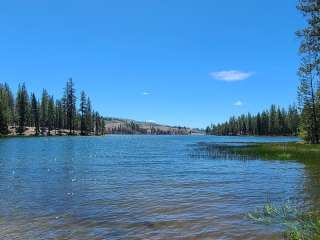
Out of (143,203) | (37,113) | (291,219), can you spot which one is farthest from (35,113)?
(291,219)

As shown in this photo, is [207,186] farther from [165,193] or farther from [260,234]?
[260,234]

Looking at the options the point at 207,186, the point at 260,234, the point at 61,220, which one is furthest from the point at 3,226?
the point at 207,186

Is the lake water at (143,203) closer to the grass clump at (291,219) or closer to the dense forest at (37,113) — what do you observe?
the grass clump at (291,219)

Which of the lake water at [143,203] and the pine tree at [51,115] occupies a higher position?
the pine tree at [51,115]

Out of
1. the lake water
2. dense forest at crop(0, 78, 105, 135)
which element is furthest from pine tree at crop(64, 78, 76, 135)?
the lake water

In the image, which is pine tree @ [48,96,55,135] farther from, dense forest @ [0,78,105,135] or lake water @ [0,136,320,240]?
lake water @ [0,136,320,240]

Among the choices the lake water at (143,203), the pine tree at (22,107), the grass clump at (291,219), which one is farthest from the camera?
the pine tree at (22,107)

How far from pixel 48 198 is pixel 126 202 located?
425 cm

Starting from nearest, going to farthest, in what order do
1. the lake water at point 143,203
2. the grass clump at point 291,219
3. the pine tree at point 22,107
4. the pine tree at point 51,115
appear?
the grass clump at point 291,219
the lake water at point 143,203
the pine tree at point 22,107
the pine tree at point 51,115

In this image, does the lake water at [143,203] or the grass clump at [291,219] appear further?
the lake water at [143,203]

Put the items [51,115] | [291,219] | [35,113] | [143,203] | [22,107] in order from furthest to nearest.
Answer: [51,115] → [35,113] → [22,107] → [143,203] → [291,219]

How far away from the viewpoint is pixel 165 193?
859 inches

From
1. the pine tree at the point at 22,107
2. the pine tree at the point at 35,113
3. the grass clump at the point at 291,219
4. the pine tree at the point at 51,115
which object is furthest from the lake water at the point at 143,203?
the pine tree at the point at 51,115

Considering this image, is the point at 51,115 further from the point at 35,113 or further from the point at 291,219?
the point at 291,219
